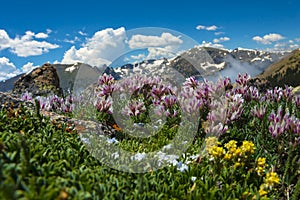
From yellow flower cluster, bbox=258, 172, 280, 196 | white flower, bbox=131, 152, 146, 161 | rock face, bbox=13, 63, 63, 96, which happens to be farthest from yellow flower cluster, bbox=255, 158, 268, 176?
rock face, bbox=13, 63, 63, 96

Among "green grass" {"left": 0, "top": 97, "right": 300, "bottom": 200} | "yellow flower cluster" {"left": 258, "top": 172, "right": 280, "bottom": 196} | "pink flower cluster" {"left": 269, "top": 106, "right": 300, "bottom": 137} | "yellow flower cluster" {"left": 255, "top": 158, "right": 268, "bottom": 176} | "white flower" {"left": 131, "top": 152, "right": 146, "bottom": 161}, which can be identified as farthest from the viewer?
"pink flower cluster" {"left": 269, "top": 106, "right": 300, "bottom": 137}

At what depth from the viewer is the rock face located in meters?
12.6

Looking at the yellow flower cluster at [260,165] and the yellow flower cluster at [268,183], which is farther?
the yellow flower cluster at [260,165]

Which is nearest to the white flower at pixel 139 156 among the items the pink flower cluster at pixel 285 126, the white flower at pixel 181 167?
the white flower at pixel 181 167

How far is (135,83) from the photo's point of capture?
822 centimetres

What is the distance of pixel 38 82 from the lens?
13094 mm

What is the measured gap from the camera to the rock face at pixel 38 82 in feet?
41.3

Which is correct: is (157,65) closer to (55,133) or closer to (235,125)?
(235,125)

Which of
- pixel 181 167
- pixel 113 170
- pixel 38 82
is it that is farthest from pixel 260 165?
pixel 38 82

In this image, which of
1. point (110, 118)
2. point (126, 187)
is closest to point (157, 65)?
point (110, 118)

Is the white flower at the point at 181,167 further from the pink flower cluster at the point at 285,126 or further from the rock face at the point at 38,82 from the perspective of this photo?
the rock face at the point at 38,82

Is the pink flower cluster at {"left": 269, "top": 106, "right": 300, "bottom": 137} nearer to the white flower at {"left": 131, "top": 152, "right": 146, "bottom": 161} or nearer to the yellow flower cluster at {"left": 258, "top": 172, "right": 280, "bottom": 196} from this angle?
the yellow flower cluster at {"left": 258, "top": 172, "right": 280, "bottom": 196}

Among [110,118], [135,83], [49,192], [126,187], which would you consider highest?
[135,83]

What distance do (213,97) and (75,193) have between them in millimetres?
4769
